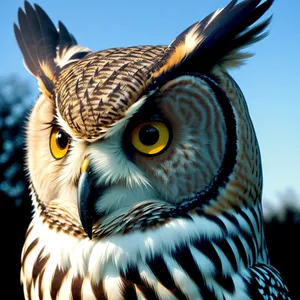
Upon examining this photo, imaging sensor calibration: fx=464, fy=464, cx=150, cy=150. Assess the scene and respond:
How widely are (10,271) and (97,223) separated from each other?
34.6 feet

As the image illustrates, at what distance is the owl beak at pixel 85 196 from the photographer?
140 centimetres

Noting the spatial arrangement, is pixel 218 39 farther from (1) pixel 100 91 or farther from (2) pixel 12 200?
(2) pixel 12 200

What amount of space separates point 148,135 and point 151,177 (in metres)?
0.14

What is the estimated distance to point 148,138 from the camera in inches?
58.3

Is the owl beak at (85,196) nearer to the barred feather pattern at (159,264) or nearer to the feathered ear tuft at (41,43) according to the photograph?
the barred feather pattern at (159,264)

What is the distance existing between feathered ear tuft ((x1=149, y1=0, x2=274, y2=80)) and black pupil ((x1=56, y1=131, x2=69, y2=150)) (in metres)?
0.38

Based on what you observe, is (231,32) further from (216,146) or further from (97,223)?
(97,223)

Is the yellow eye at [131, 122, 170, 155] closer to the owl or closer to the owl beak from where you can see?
the owl

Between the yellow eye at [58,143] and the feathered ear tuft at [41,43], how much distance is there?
0.61 feet

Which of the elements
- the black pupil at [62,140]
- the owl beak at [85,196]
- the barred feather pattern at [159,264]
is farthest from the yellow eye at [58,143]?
the barred feather pattern at [159,264]

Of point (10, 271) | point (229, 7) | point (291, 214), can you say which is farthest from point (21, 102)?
point (229, 7)

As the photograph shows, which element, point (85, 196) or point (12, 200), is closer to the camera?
point (85, 196)

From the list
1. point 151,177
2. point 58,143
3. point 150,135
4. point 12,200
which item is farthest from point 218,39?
point 12,200

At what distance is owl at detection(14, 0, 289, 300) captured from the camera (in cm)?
145
